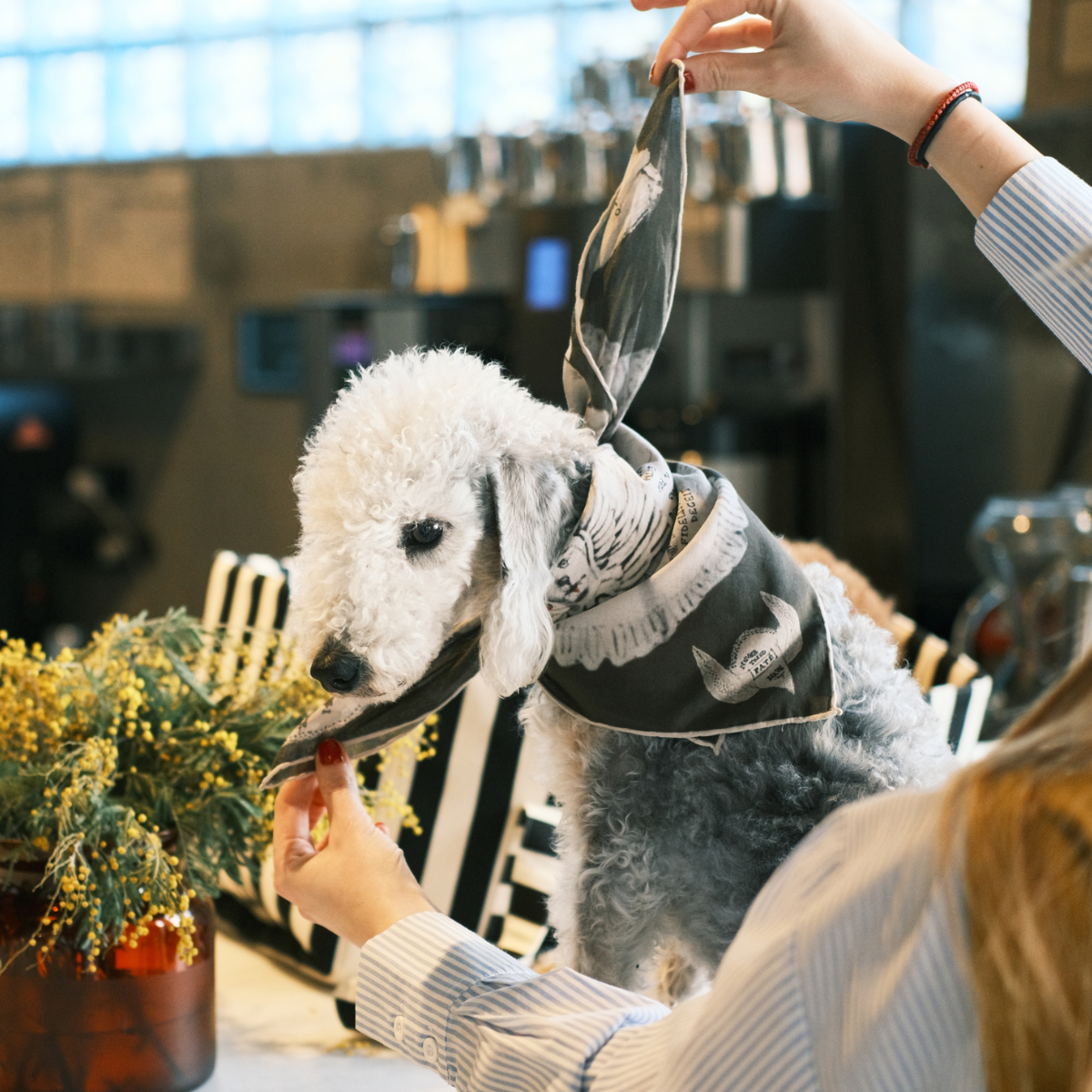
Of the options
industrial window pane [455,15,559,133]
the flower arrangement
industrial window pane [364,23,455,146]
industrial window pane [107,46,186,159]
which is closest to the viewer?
the flower arrangement

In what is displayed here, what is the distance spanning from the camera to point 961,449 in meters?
2.89

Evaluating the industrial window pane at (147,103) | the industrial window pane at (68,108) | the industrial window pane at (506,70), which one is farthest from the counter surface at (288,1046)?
the industrial window pane at (68,108)

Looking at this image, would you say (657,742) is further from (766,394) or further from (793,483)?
(766,394)

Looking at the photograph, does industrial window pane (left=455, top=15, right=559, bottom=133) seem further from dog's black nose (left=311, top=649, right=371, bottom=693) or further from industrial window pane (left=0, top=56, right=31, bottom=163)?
dog's black nose (left=311, top=649, right=371, bottom=693)

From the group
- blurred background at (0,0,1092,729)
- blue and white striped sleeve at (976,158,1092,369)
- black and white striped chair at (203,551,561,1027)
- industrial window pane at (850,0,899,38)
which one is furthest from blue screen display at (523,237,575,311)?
blue and white striped sleeve at (976,158,1092,369)

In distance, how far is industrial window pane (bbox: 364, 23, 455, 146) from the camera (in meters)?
4.67

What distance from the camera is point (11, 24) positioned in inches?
205

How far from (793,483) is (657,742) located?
2.59 m

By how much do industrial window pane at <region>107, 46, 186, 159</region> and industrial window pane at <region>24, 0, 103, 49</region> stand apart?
0.68 feet

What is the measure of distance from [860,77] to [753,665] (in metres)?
0.32

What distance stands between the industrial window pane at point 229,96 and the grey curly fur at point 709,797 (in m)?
4.88

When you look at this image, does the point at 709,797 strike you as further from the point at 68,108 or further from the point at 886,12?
the point at 68,108

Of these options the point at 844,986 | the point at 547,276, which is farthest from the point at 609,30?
the point at 844,986

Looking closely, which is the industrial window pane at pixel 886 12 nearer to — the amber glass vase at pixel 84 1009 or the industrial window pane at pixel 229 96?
the industrial window pane at pixel 229 96
